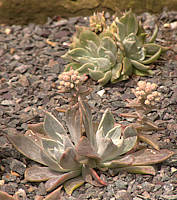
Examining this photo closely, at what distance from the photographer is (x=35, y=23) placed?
406cm

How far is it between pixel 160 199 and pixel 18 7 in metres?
2.69

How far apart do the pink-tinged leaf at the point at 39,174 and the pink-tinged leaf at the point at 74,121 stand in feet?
0.81

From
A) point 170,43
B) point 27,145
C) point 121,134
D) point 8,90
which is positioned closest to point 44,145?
point 27,145

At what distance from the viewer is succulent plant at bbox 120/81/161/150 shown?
2.12m

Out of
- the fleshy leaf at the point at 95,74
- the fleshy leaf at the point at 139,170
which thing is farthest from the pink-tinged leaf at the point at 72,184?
the fleshy leaf at the point at 95,74

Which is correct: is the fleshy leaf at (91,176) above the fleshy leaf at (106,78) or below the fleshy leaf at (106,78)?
below

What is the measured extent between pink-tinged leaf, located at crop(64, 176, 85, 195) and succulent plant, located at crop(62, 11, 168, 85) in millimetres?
1001

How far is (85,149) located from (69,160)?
0.12m

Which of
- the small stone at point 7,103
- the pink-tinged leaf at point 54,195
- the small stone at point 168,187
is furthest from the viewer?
the small stone at point 7,103

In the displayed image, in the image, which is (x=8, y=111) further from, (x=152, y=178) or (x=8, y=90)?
(x=152, y=178)

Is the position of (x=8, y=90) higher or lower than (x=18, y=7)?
lower

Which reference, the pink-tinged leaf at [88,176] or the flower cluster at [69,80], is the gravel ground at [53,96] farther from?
the flower cluster at [69,80]

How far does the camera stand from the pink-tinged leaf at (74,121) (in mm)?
2295

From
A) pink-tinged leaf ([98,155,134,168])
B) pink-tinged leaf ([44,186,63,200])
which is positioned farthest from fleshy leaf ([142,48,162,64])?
pink-tinged leaf ([44,186,63,200])
